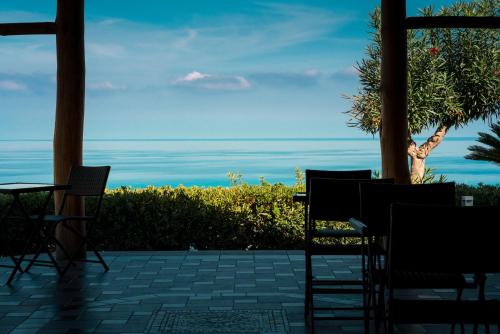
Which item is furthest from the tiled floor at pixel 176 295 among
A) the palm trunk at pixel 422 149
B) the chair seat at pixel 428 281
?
the palm trunk at pixel 422 149

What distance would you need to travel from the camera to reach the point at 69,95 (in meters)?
7.00

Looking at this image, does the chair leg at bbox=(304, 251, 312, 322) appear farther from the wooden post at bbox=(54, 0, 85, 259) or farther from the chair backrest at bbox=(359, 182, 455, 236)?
the wooden post at bbox=(54, 0, 85, 259)

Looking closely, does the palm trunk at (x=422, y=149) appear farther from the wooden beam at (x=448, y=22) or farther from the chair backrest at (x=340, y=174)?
the chair backrest at (x=340, y=174)

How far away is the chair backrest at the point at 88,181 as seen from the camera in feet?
21.3

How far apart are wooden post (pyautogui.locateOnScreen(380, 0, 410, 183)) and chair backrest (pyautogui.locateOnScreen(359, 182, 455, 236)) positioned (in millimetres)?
3208

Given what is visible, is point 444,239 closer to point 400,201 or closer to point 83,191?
point 400,201

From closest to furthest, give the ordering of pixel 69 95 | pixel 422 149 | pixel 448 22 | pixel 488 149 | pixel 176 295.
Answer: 1. pixel 176 295
2. pixel 448 22
3. pixel 69 95
4. pixel 488 149
5. pixel 422 149

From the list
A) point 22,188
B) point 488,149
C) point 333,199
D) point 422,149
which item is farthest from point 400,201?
point 422,149

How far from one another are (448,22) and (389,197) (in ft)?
12.1

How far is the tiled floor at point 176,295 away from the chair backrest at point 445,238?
164cm

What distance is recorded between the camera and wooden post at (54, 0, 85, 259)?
6.98 m

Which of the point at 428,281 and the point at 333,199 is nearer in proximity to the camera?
the point at 428,281

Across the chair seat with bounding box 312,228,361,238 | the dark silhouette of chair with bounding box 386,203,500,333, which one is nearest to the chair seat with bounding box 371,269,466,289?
the dark silhouette of chair with bounding box 386,203,500,333

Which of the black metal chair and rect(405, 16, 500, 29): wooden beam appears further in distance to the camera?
rect(405, 16, 500, 29): wooden beam
